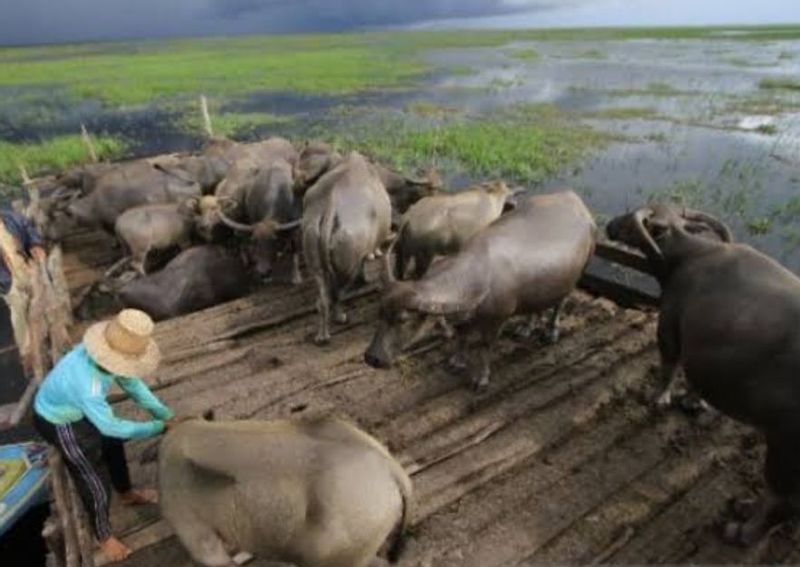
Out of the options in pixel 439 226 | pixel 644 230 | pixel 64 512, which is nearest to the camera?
pixel 64 512

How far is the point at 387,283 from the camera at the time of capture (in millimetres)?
5711

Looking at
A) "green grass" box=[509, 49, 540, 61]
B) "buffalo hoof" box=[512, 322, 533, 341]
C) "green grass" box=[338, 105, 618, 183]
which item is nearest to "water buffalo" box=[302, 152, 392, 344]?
"buffalo hoof" box=[512, 322, 533, 341]

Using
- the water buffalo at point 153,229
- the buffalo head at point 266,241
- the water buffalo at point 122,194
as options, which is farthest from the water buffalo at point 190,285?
the water buffalo at point 122,194

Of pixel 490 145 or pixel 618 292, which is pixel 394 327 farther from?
pixel 490 145

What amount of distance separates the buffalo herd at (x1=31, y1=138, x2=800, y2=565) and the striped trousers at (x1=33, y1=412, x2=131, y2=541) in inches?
34.0

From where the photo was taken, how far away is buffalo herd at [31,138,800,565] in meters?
3.49

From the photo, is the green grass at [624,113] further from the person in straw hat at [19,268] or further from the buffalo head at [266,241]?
the person in straw hat at [19,268]

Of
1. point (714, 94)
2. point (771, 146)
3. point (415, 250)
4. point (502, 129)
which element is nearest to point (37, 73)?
point (502, 129)

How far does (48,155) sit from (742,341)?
71.8 feet

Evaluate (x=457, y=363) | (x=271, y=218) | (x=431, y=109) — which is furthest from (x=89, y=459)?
(x=431, y=109)

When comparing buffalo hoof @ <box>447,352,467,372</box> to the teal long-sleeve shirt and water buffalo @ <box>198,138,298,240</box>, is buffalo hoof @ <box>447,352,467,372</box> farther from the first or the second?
water buffalo @ <box>198,138,298,240</box>

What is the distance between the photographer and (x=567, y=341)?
6812mm

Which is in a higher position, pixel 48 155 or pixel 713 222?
pixel 713 222

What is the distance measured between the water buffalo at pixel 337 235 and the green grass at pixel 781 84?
36.2 metres
